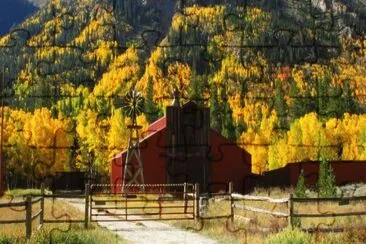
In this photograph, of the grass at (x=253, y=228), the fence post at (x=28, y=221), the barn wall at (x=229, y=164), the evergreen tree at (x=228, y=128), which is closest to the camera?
the grass at (x=253, y=228)

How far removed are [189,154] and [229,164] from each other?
4.82 m

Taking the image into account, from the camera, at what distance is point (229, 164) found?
159ft

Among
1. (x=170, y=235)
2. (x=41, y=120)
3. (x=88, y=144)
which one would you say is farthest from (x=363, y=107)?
(x=170, y=235)

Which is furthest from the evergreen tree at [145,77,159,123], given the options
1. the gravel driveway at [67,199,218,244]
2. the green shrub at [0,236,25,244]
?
the green shrub at [0,236,25,244]

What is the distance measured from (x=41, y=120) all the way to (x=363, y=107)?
6222cm

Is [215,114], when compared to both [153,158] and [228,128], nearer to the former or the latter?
[228,128]

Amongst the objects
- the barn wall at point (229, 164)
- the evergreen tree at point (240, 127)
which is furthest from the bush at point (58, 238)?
the evergreen tree at point (240, 127)

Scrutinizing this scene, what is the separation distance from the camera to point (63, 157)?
6284 cm

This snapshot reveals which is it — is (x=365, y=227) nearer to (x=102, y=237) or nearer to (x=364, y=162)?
(x=102, y=237)

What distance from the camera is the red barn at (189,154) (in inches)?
1751

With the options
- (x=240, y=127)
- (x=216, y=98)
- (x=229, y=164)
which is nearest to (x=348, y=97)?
(x=229, y=164)

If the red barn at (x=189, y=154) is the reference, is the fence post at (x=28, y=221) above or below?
below

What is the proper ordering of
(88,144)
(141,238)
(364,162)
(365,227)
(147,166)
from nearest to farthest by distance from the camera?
(365,227) → (141,238) → (147,166) → (364,162) → (88,144)

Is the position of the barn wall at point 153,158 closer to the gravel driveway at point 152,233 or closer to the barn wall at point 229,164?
the barn wall at point 229,164
